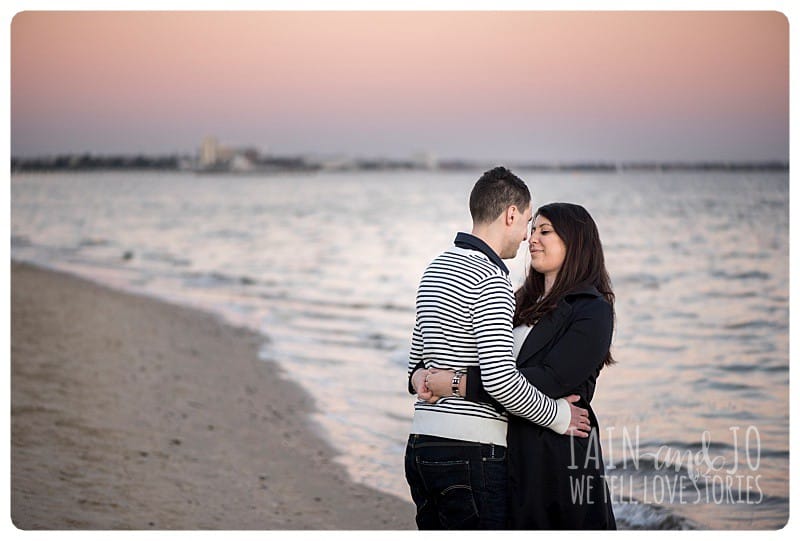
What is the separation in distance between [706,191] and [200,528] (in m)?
54.7

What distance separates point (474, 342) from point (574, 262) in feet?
1.75

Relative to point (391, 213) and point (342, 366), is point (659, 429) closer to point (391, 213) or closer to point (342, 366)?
point (342, 366)

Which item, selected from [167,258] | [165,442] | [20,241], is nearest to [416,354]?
[165,442]

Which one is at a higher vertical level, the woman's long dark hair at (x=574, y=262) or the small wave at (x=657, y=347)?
the woman's long dark hair at (x=574, y=262)

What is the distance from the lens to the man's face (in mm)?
3223

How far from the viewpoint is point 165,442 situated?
7.12m

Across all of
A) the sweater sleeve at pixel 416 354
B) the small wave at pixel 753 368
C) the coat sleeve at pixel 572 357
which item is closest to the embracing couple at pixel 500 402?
the coat sleeve at pixel 572 357

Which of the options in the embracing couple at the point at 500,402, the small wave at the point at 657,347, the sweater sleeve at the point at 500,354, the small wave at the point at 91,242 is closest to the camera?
the sweater sleeve at the point at 500,354

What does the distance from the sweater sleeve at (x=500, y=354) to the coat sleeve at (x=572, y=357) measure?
9 centimetres

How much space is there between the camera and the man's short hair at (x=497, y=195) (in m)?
3.20

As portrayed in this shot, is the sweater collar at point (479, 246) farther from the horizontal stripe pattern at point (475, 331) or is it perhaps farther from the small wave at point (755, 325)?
the small wave at point (755, 325)

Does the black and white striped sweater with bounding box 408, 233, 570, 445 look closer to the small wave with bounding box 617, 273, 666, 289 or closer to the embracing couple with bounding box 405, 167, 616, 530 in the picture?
the embracing couple with bounding box 405, 167, 616, 530

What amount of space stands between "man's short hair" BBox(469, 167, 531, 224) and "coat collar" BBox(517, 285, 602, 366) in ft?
1.24
